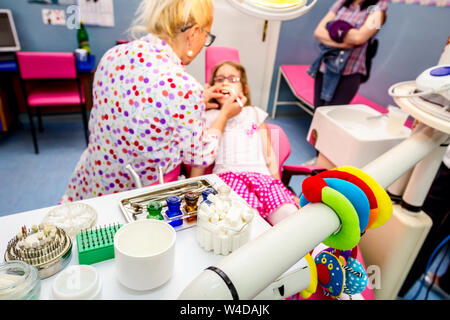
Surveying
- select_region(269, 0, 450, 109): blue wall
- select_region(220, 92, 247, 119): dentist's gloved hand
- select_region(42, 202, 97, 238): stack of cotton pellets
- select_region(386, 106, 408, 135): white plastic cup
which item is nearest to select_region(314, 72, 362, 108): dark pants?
select_region(269, 0, 450, 109): blue wall

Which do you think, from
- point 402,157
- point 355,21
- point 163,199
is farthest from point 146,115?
point 355,21

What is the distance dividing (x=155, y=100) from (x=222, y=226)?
1.94 ft

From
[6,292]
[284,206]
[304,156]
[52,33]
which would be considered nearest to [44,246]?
[6,292]

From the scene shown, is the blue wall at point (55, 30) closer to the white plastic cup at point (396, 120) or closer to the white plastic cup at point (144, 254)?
the white plastic cup at point (396, 120)

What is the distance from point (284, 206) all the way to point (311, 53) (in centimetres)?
285

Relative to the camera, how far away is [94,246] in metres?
0.74

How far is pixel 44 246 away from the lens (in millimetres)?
694

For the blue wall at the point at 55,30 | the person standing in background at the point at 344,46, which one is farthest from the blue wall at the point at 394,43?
the blue wall at the point at 55,30

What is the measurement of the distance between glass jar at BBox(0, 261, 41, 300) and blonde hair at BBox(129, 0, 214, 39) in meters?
0.95

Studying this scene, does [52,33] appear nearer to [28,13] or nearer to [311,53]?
[28,13]

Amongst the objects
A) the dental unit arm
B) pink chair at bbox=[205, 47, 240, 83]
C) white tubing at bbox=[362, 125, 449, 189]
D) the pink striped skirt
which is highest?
the dental unit arm

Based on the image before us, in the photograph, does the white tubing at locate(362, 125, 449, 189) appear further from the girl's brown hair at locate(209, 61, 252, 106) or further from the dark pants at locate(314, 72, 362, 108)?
the dark pants at locate(314, 72, 362, 108)

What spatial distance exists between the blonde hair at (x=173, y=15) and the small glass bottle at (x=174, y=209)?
0.69m

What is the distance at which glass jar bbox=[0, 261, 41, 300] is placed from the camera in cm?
58
